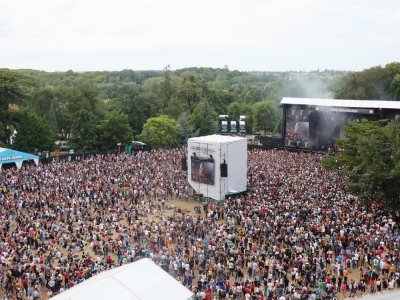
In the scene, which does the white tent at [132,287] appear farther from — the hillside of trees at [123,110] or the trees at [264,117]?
the trees at [264,117]

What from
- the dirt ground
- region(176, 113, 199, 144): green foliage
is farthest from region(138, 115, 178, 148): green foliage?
the dirt ground

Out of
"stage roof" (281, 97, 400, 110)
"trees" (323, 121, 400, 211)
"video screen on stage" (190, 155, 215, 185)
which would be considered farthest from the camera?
"stage roof" (281, 97, 400, 110)

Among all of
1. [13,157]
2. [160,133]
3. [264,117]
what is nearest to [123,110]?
[160,133]

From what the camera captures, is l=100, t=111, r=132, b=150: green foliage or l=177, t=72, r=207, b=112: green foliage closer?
l=100, t=111, r=132, b=150: green foliage

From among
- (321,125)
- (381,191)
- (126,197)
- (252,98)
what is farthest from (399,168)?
(252,98)

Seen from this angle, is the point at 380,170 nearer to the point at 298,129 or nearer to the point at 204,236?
the point at 204,236

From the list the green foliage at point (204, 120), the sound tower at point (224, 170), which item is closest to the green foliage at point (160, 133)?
the green foliage at point (204, 120)

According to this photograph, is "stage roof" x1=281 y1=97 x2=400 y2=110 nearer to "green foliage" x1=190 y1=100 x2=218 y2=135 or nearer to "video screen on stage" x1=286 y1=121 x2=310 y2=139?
"video screen on stage" x1=286 y1=121 x2=310 y2=139
